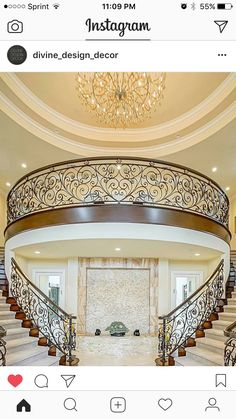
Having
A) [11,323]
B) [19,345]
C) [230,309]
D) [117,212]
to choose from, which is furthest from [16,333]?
[230,309]

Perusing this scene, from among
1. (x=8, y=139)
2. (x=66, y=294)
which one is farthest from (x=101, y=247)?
(x=8, y=139)

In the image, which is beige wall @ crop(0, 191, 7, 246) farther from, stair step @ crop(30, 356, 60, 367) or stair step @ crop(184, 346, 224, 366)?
stair step @ crop(184, 346, 224, 366)

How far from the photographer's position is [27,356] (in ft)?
15.0

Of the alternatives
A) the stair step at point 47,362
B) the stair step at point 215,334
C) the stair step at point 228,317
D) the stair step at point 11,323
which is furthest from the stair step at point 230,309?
the stair step at point 11,323

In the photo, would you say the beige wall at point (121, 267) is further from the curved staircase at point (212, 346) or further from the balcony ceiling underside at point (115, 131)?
the balcony ceiling underside at point (115, 131)

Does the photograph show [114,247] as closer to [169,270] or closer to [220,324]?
[220,324]

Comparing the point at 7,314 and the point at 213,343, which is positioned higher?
the point at 7,314

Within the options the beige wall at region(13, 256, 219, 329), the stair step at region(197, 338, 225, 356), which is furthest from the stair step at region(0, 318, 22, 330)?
the stair step at region(197, 338, 225, 356)

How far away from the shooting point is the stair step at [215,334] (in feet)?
16.3

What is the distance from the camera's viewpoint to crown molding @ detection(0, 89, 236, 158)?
6473 millimetres
